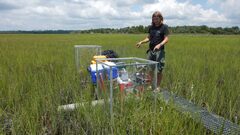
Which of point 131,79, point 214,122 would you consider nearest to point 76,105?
point 131,79

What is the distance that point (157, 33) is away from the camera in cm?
425

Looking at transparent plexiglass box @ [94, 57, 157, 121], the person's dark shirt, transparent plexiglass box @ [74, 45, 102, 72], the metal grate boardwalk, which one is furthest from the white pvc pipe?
transparent plexiglass box @ [74, 45, 102, 72]

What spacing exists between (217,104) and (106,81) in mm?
1596

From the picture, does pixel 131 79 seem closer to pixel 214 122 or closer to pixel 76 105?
pixel 76 105

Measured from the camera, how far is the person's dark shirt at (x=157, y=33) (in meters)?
4.20

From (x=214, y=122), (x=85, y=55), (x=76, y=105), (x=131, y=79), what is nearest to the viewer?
(x=214, y=122)

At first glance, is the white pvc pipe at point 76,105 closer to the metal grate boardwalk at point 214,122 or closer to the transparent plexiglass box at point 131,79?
the transparent plexiglass box at point 131,79

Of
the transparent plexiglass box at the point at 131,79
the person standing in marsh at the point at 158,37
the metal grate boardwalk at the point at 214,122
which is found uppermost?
the person standing in marsh at the point at 158,37

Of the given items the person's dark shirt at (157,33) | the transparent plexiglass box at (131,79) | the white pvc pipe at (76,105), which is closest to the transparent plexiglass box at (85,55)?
the person's dark shirt at (157,33)

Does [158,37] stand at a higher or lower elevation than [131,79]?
higher

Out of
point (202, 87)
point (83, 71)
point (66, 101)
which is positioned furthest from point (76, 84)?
point (202, 87)

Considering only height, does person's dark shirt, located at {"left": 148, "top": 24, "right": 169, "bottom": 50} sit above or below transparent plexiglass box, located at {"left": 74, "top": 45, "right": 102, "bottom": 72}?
above

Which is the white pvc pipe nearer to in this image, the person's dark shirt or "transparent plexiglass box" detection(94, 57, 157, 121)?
"transparent plexiglass box" detection(94, 57, 157, 121)

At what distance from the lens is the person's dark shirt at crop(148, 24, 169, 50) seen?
13.8 feet
